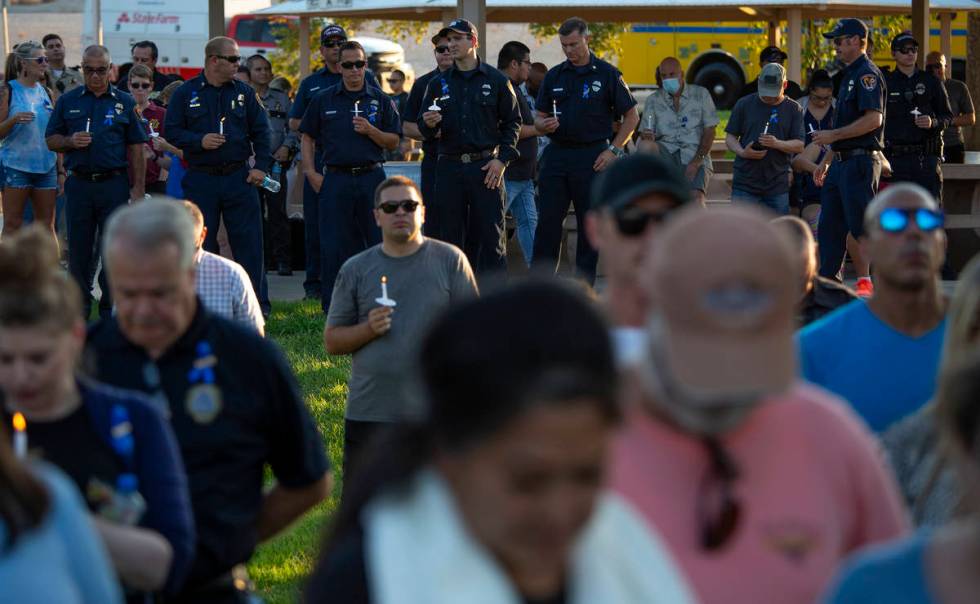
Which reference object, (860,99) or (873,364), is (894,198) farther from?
(860,99)

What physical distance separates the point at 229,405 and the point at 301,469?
0.31 m

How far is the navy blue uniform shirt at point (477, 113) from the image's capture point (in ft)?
41.3

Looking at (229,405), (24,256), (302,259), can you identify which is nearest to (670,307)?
(24,256)

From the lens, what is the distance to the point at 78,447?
3598 millimetres

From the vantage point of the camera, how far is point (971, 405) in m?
2.42

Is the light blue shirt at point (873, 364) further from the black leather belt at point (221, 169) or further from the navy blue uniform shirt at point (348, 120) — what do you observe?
the black leather belt at point (221, 169)

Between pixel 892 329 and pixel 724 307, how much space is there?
2171 millimetres

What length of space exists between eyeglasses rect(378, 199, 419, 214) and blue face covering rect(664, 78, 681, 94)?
28.3 ft

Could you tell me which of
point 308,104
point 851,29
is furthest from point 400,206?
point 851,29

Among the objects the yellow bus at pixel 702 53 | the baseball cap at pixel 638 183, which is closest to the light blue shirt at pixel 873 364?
the baseball cap at pixel 638 183

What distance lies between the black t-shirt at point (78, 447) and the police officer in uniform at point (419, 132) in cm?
935

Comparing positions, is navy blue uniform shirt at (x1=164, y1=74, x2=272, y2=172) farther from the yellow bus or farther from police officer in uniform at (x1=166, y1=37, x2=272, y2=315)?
the yellow bus

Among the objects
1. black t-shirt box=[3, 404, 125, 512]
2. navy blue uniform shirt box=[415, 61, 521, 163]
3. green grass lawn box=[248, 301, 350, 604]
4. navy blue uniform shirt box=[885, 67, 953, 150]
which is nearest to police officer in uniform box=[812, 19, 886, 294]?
navy blue uniform shirt box=[885, 67, 953, 150]

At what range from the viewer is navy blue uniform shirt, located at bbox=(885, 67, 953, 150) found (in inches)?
559
